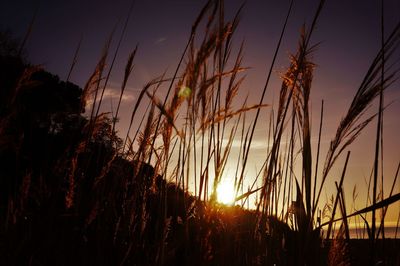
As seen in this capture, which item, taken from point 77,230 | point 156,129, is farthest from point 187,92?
point 77,230

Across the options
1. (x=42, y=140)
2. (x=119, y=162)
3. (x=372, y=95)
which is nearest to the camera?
(x=372, y=95)

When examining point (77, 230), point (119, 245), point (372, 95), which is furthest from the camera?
point (77, 230)

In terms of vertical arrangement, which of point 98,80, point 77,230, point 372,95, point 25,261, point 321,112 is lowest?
point 25,261

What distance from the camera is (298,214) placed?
4.99ft

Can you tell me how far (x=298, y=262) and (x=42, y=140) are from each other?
566 inches

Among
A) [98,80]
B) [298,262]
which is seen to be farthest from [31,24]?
[298,262]

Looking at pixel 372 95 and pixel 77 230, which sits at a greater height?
pixel 372 95

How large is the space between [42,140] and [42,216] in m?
13.5

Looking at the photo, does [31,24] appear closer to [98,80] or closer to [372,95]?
[98,80]

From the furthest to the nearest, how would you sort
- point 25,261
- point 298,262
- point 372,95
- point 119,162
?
1. point 119,162
2. point 25,261
3. point 298,262
4. point 372,95

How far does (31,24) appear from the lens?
1.58 metres

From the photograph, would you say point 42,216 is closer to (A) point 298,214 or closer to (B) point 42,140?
(A) point 298,214

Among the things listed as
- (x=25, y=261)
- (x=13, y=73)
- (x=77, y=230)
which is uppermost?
(x=13, y=73)

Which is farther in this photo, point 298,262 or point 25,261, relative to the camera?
point 25,261
